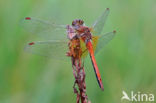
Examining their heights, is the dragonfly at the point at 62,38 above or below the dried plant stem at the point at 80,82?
above

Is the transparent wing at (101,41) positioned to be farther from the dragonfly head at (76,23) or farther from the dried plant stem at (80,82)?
the dried plant stem at (80,82)

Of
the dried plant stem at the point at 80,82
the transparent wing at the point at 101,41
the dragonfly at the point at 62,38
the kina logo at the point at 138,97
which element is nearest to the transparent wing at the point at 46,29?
the dragonfly at the point at 62,38

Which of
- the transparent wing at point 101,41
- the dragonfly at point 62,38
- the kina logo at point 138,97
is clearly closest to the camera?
the dragonfly at point 62,38

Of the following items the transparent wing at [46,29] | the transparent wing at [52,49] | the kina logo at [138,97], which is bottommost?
the kina logo at [138,97]

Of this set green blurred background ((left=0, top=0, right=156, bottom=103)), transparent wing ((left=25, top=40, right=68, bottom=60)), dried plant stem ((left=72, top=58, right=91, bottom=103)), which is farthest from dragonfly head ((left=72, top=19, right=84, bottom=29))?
green blurred background ((left=0, top=0, right=156, bottom=103))

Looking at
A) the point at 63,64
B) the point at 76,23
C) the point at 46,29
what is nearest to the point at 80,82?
the point at 76,23

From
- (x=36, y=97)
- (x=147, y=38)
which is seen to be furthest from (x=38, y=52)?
(x=147, y=38)

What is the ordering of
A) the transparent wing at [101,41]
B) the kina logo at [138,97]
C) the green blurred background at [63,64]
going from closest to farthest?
the transparent wing at [101,41] < the kina logo at [138,97] < the green blurred background at [63,64]
